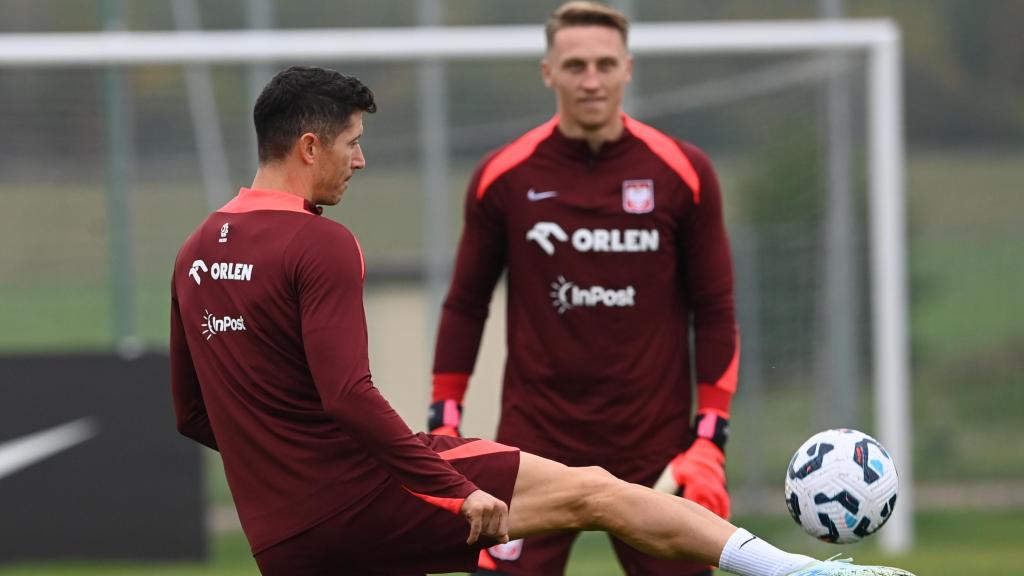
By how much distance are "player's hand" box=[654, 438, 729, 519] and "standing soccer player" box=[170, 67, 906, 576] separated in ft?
2.79

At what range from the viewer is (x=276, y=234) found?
171 inches

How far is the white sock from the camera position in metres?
4.40

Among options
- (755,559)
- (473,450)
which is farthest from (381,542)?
(755,559)

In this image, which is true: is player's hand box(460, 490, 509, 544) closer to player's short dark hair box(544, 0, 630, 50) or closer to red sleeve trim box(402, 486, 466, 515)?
red sleeve trim box(402, 486, 466, 515)

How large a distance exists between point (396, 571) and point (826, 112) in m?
6.65

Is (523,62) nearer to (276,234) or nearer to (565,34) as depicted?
(565,34)

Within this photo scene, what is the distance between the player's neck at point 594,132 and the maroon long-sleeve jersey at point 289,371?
5.13 ft

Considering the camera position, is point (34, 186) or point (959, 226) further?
point (959, 226)

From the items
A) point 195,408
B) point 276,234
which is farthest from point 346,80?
point 195,408

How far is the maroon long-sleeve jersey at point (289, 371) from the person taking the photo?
421cm

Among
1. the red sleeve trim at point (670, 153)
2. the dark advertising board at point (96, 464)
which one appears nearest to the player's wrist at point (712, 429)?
the red sleeve trim at point (670, 153)

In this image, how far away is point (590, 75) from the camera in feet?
18.6

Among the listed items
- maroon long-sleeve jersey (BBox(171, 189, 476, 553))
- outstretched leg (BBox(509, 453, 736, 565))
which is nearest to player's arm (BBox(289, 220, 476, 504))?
maroon long-sleeve jersey (BBox(171, 189, 476, 553))

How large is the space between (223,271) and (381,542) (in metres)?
0.87
